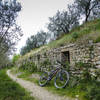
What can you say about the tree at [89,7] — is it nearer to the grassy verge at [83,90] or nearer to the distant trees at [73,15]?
the distant trees at [73,15]

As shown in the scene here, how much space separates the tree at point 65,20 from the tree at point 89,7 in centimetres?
97

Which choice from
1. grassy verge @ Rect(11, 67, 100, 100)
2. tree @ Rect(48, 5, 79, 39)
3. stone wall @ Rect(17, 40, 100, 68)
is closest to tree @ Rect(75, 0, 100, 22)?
tree @ Rect(48, 5, 79, 39)

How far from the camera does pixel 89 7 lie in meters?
10.9

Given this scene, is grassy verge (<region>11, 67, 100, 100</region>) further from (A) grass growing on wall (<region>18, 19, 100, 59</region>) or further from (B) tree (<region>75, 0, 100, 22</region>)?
(B) tree (<region>75, 0, 100, 22</region>)

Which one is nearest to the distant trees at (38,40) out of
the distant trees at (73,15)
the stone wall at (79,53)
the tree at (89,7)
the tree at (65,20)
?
the distant trees at (73,15)

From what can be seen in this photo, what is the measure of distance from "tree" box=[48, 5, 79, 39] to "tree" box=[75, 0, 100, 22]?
97 centimetres

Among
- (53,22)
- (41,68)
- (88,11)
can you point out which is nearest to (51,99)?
(41,68)

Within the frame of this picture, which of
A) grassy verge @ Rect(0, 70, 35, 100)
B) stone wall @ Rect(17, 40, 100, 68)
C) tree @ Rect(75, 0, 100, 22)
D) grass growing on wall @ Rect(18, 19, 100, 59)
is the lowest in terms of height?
grassy verge @ Rect(0, 70, 35, 100)

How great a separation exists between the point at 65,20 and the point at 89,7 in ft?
11.7

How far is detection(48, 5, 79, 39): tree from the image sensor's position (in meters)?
12.6

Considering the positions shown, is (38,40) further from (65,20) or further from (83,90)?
(83,90)

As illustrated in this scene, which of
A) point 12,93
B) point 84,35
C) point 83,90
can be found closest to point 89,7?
point 84,35

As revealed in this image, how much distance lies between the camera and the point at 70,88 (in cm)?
381

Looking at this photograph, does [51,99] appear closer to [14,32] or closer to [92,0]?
[14,32]
